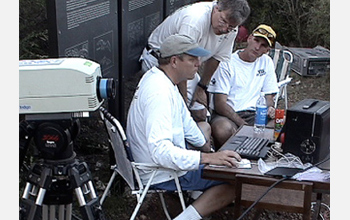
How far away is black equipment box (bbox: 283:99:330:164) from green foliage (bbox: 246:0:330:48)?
6.13m

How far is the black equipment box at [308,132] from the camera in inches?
122

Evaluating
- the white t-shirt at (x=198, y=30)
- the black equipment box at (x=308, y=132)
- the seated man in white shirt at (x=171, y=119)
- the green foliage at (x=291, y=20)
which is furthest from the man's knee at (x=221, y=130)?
the green foliage at (x=291, y=20)

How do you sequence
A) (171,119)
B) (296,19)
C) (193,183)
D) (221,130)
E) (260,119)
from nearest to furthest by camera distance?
(171,119) → (193,183) → (260,119) → (221,130) → (296,19)

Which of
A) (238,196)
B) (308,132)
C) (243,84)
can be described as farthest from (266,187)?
(243,84)

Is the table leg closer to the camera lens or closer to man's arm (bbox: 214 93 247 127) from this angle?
the camera lens

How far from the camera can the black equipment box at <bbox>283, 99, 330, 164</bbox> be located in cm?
311

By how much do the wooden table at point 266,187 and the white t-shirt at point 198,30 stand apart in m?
1.31

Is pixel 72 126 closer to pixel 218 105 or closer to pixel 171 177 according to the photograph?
pixel 171 177

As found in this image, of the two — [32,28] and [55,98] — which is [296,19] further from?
[55,98]

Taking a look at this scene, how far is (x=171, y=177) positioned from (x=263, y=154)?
58cm

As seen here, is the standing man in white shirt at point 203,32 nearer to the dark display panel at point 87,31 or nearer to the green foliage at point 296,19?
the dark display panel at point 87,31

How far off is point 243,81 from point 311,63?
3667 millimetres

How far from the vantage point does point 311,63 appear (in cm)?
819

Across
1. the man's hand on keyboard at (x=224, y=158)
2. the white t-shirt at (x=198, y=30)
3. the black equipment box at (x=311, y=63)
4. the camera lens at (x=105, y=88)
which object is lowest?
the black equipment box at (x=311, y=63)
